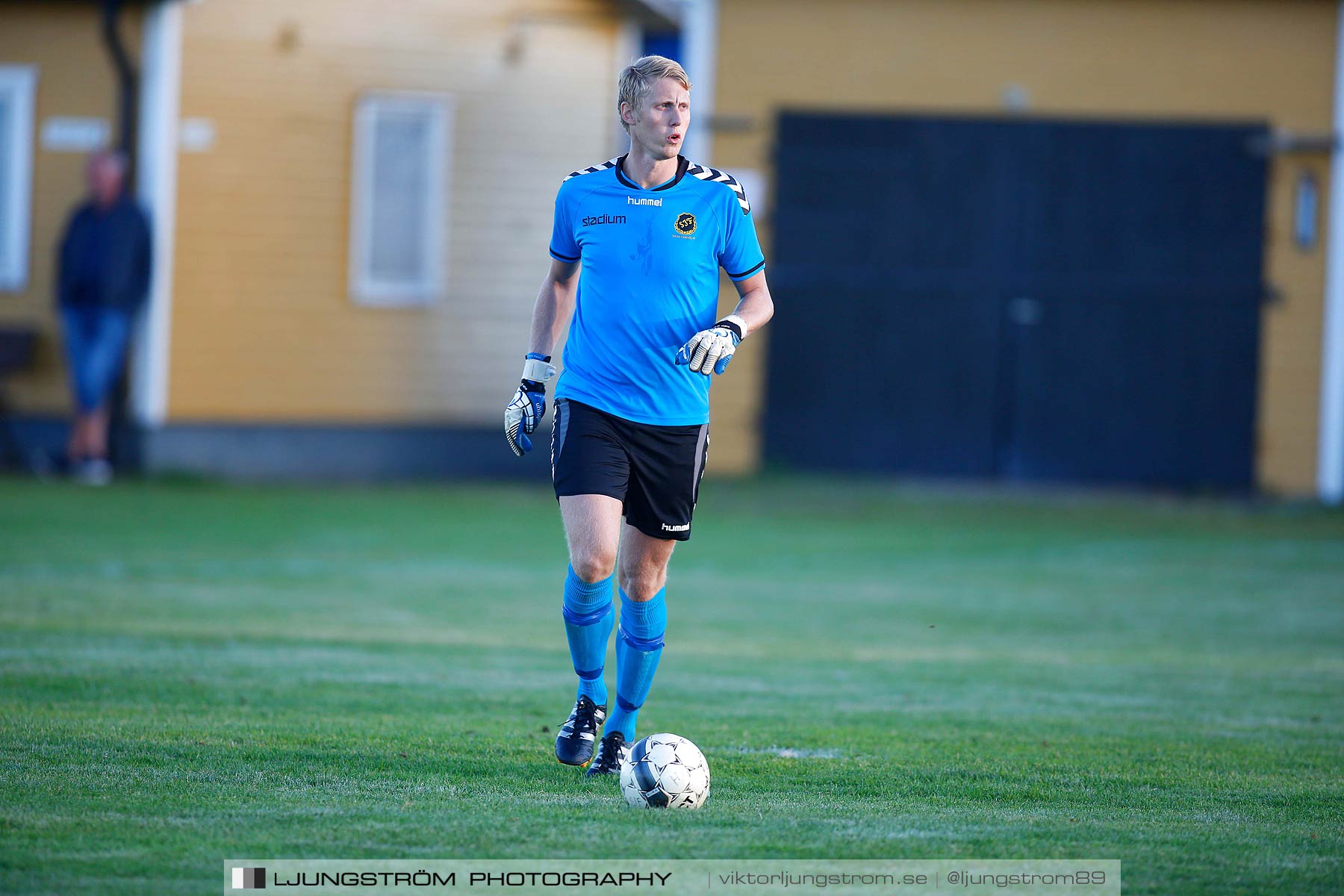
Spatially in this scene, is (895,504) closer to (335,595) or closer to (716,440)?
(716,440)

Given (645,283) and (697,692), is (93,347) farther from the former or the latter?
(645,283)

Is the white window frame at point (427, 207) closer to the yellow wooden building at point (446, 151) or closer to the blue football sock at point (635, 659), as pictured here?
the yellow wooden building at point (446, 151)

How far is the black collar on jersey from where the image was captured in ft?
19.7

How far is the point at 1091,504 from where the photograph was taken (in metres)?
Answer: 17.4

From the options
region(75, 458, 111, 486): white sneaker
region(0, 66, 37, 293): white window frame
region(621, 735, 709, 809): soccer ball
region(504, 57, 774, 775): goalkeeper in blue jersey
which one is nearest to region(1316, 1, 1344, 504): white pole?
region(75, 458, 111, 486): white sneaker

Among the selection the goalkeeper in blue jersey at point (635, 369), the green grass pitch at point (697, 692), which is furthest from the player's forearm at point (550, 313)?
the green grass pitch at point (697, 692)

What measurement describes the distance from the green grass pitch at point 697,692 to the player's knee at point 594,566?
2.16ft

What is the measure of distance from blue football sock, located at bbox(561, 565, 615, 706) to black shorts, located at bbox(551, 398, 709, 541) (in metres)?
0.27

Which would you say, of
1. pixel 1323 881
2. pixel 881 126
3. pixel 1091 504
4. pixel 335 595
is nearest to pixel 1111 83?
pixel 881 126

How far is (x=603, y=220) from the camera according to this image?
19.6 ft

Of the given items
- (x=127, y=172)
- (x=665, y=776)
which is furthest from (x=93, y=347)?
(x=665, y=776)

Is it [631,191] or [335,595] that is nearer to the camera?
[631,191]

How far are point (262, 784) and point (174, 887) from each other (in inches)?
46.8

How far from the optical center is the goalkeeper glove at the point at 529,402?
617cm
